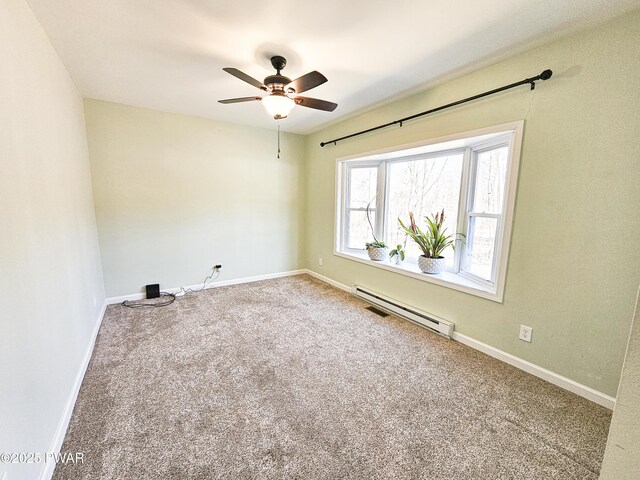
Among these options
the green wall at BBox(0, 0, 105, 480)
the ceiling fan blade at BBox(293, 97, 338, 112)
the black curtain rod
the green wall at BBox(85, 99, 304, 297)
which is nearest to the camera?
the green wall at BBox(0, 0, 105, 480)

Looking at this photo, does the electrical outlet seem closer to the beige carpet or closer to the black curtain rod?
the beige carpet

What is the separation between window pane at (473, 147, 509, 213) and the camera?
2.51 meters

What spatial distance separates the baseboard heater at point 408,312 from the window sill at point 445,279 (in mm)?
→ 355

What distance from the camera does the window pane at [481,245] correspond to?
2.57m

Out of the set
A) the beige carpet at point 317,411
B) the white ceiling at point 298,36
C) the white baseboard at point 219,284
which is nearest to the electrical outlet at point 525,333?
the beige carpet at point 317,411

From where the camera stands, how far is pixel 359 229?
13.6 ft

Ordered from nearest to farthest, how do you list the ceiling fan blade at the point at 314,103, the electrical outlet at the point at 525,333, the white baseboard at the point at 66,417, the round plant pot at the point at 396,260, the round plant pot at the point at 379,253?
the white baseboard at the point at 66,417 → the electrical outlet at the point at 525,333 → the ceiling fan blade at the point at 314,103 → the round plant pot at the point at 396,260 → the round plant pot at the point at 379,253

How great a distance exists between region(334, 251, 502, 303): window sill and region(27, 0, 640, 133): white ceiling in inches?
69.9

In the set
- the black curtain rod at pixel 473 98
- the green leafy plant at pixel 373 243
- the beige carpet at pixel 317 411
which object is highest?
the black curtain rod at pixel 473 98

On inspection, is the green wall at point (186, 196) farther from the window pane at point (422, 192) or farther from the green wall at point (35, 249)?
the window pane at point (422, 192)

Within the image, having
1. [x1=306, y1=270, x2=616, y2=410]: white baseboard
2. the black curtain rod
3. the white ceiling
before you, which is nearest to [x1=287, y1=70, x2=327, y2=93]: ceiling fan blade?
the white ceiling

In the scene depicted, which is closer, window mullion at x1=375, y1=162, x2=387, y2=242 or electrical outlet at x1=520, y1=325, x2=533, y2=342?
electrical outlet at x1=520, y1=325, x2=533, y2=342

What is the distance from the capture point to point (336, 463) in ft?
4.40

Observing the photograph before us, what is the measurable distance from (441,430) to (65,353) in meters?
2.38
